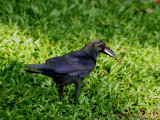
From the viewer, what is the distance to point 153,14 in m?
6.65

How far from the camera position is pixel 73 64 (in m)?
3.42

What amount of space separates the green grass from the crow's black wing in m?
0.61

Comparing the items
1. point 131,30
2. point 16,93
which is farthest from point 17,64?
point 131,30

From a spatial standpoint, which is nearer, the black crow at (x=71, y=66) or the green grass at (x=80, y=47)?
the black crow at (x=71, y=66)

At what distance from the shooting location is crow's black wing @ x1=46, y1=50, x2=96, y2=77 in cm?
329

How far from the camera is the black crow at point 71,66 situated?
128 inches

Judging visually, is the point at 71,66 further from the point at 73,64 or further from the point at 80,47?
the point at 80,47

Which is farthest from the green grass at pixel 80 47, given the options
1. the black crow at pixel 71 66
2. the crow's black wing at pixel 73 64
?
the crow's black wing at pixel 73 64

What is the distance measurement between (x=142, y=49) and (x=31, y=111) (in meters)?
2.87

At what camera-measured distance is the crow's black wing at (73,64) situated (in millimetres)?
3289

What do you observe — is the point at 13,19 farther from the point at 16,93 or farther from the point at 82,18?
the point at 16,93

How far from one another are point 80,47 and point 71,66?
5.40 ft

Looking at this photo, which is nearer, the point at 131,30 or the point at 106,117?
the point at 106,117

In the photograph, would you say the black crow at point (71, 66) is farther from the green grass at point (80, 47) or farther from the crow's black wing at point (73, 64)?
the green grass at point (80, 47)
